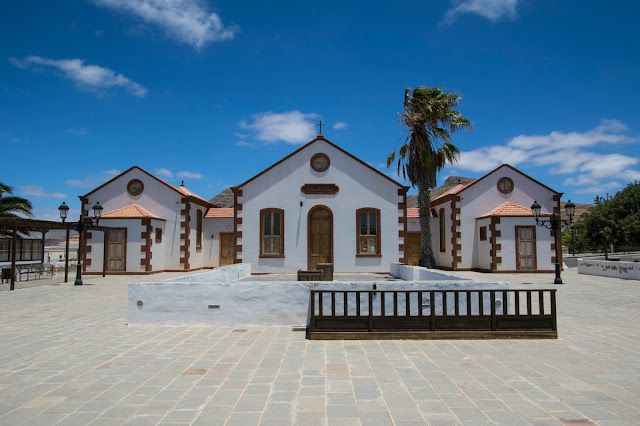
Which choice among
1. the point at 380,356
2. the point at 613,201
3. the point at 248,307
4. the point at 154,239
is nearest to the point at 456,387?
the point at 380,356

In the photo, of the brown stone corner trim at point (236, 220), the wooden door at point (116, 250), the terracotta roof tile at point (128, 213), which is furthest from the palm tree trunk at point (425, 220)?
the wooden door at point (116, 250)

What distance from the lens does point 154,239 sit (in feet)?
74.0

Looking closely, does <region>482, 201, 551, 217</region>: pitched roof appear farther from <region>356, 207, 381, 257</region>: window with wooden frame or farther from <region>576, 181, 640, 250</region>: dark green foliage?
<region>576, 181, 640, 250</region>: dark green foliage

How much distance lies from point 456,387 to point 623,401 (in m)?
1.62

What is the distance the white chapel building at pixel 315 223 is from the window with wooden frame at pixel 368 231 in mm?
45

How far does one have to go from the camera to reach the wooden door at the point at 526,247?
22500mm

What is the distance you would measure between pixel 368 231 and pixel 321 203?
2.45 metres

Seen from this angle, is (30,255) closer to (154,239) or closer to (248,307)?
(154,239)

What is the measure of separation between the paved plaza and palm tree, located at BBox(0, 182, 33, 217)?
21.3 metres

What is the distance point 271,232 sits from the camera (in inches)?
767

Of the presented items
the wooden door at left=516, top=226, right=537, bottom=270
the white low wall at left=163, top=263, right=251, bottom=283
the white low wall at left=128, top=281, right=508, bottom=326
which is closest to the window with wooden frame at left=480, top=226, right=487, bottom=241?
the wooden door at left=516, top=226, right=537, bottom=270

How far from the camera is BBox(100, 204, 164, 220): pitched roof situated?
2189 cm

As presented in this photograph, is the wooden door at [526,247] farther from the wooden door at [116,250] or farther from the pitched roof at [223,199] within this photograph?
the pitched roof at [223,199]

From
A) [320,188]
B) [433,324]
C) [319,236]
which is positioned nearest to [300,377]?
[433,324]
